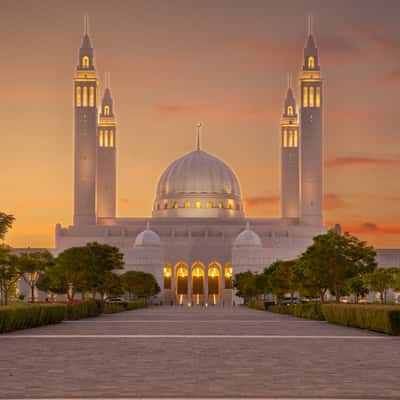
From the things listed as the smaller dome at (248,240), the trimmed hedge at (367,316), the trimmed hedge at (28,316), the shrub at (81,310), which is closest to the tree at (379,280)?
the shrub at (81,310)

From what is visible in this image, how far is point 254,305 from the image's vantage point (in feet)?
220

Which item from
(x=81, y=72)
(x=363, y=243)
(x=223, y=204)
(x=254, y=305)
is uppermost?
(x=81, y=72)

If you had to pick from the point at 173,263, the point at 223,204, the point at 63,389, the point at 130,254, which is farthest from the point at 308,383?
the point at 223,204

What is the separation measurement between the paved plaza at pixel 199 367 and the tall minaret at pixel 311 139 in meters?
81.9

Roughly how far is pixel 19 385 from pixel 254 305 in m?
57.0

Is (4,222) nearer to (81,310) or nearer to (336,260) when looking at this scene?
(81,310)

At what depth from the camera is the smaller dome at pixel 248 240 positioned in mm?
101688

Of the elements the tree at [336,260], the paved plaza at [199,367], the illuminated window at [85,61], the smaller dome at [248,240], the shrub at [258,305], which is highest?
the illuminated window at [85,61]

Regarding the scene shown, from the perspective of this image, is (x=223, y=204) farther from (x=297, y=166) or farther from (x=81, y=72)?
(x=81, y=72)

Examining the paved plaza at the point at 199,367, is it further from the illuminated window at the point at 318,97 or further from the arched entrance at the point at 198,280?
the arched entrance at the point at 198,280

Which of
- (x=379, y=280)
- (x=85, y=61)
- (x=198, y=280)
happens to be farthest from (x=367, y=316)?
(x=198, y=280)

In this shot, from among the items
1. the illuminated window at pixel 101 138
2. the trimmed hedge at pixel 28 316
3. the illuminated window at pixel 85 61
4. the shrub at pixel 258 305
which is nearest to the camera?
the trimmed hedge at pixel 28 316

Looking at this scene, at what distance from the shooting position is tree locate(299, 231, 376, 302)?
40344 mm

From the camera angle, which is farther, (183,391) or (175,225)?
(175,225)
